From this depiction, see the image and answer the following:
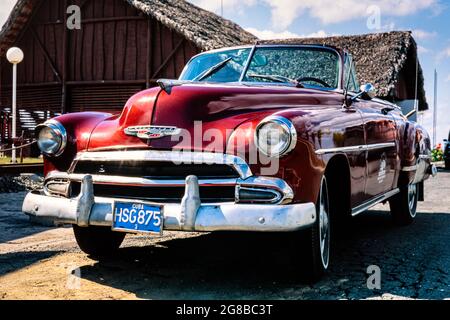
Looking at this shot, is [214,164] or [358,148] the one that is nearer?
[214,164]

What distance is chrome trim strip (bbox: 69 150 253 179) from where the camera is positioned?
3.10 m

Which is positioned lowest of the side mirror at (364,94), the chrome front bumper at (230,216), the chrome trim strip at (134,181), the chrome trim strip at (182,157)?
the chrome front bumper at (230,216)

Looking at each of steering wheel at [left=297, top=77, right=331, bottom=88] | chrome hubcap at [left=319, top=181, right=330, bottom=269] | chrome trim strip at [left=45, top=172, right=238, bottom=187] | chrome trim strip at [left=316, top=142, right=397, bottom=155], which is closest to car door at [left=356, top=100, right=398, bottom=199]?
chrome trim strip at [left=316, top=142, right=397, bottom=155]

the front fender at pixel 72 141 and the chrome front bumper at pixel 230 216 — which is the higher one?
the front fender at pixel 72 141

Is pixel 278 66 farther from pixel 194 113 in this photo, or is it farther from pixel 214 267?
pixel 214 267

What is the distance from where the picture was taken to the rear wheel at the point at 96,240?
4129 mm

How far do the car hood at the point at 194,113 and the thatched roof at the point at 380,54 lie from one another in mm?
13147

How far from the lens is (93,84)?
17391mm

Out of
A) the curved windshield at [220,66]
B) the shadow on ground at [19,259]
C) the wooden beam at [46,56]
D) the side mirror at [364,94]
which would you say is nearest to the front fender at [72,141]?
the shadow on ground at [19,259]

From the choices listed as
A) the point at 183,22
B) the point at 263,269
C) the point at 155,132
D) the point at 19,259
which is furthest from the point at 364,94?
the point at 183,22

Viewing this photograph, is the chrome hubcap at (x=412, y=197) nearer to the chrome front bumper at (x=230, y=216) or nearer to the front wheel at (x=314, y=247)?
the front wheel at (x=314, y=247)

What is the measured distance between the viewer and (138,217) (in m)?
3.18

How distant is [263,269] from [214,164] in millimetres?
1049
